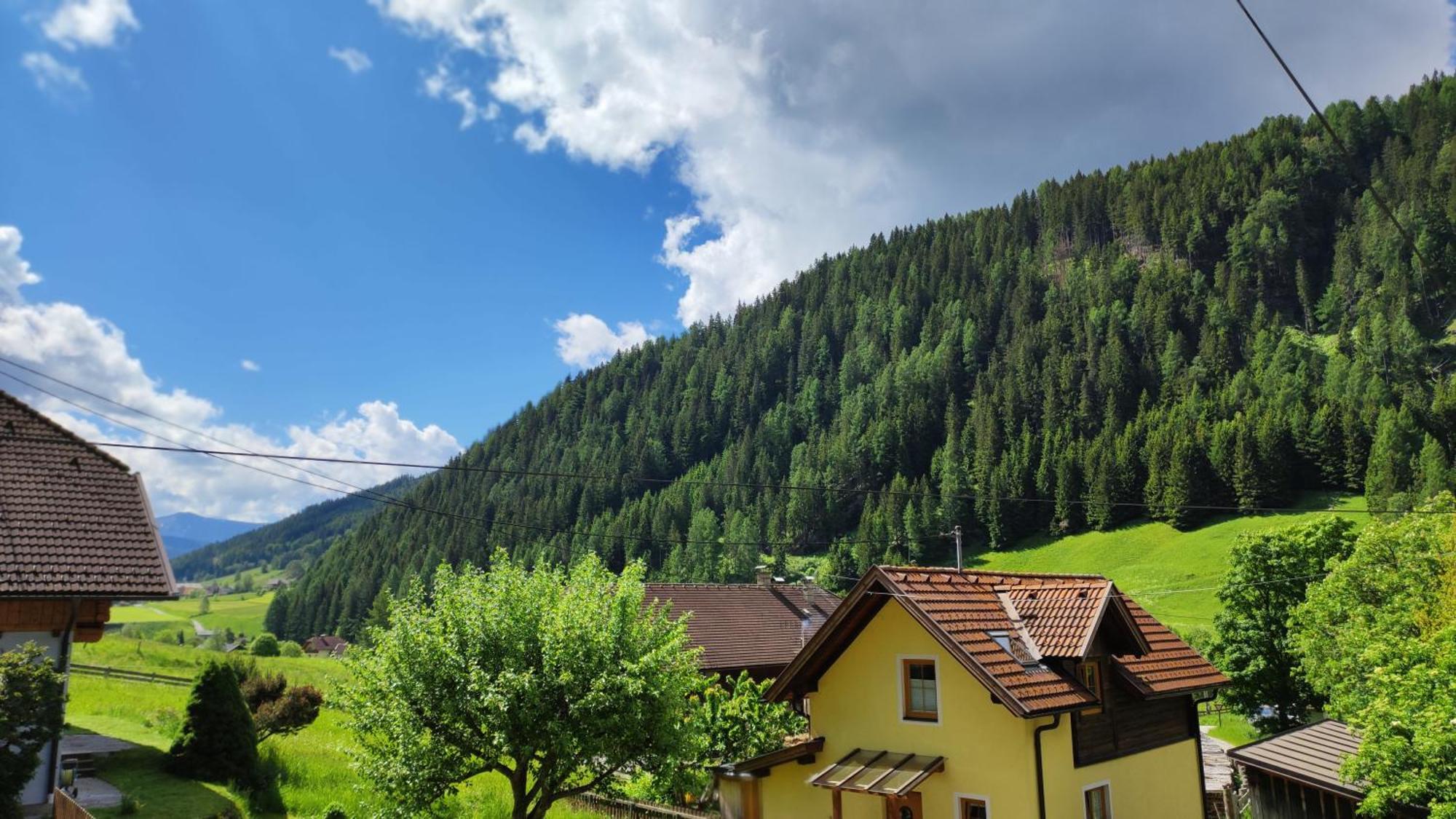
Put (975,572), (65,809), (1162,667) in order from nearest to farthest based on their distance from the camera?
(65,809), (1162,667), (975,572)

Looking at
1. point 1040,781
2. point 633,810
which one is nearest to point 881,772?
point 1040,781

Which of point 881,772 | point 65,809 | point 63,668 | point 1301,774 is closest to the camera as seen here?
point 65,809

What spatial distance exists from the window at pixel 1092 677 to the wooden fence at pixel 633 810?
924 cm

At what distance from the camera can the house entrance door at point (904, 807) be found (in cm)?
1875

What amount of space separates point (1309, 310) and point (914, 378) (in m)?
74.0

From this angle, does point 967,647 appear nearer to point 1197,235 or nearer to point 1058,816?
point 1058,816

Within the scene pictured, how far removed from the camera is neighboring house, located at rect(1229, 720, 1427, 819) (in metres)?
22.0

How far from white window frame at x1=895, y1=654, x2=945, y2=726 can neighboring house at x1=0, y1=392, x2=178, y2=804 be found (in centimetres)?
1468

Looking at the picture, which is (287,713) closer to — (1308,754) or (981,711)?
(981,711)

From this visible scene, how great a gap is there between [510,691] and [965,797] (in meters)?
9.65

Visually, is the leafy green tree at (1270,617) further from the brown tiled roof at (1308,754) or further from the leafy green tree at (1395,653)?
the brown tiled roof at (1308,754)

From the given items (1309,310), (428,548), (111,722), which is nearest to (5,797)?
(111,722)

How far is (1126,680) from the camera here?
20125mm

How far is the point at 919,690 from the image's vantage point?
1941 cm
